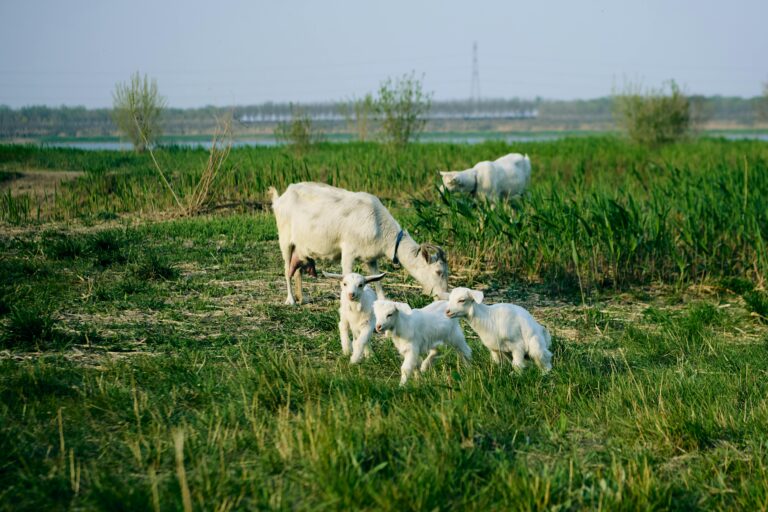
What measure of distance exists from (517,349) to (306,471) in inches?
95.8

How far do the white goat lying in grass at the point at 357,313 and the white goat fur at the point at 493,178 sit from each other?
7.52m

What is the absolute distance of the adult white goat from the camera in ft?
→ 27.4

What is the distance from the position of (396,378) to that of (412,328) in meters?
0.51

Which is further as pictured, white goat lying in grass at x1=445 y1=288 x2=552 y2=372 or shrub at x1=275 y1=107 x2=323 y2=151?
shrub at x1=275 y1=107 x2=323 y2=151

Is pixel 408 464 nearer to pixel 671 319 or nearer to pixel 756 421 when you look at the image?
pixel 756 421

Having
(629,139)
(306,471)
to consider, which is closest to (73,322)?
(306,471)

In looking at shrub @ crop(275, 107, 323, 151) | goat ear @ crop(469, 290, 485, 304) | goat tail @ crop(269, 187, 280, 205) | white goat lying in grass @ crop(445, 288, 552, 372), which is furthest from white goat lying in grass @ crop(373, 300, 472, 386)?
shrub @ crop(275, 107, 323, 151)

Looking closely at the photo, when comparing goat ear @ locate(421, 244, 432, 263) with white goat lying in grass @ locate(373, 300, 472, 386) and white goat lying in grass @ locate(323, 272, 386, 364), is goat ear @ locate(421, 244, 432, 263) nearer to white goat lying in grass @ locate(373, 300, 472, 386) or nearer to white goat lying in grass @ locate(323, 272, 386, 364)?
white goat lying in grass @ locate(323, 272, 386, 364)

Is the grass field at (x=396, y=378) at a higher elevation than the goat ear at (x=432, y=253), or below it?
below

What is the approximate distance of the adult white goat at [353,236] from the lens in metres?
8.35

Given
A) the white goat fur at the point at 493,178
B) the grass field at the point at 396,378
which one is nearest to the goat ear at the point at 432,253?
the grass field at the point at 396,378

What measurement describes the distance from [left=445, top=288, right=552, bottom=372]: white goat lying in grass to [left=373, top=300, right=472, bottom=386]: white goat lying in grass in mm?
146

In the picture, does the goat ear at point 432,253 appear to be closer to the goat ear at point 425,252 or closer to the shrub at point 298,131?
the goat ear at point 425,252

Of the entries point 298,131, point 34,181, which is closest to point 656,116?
point 298,131
